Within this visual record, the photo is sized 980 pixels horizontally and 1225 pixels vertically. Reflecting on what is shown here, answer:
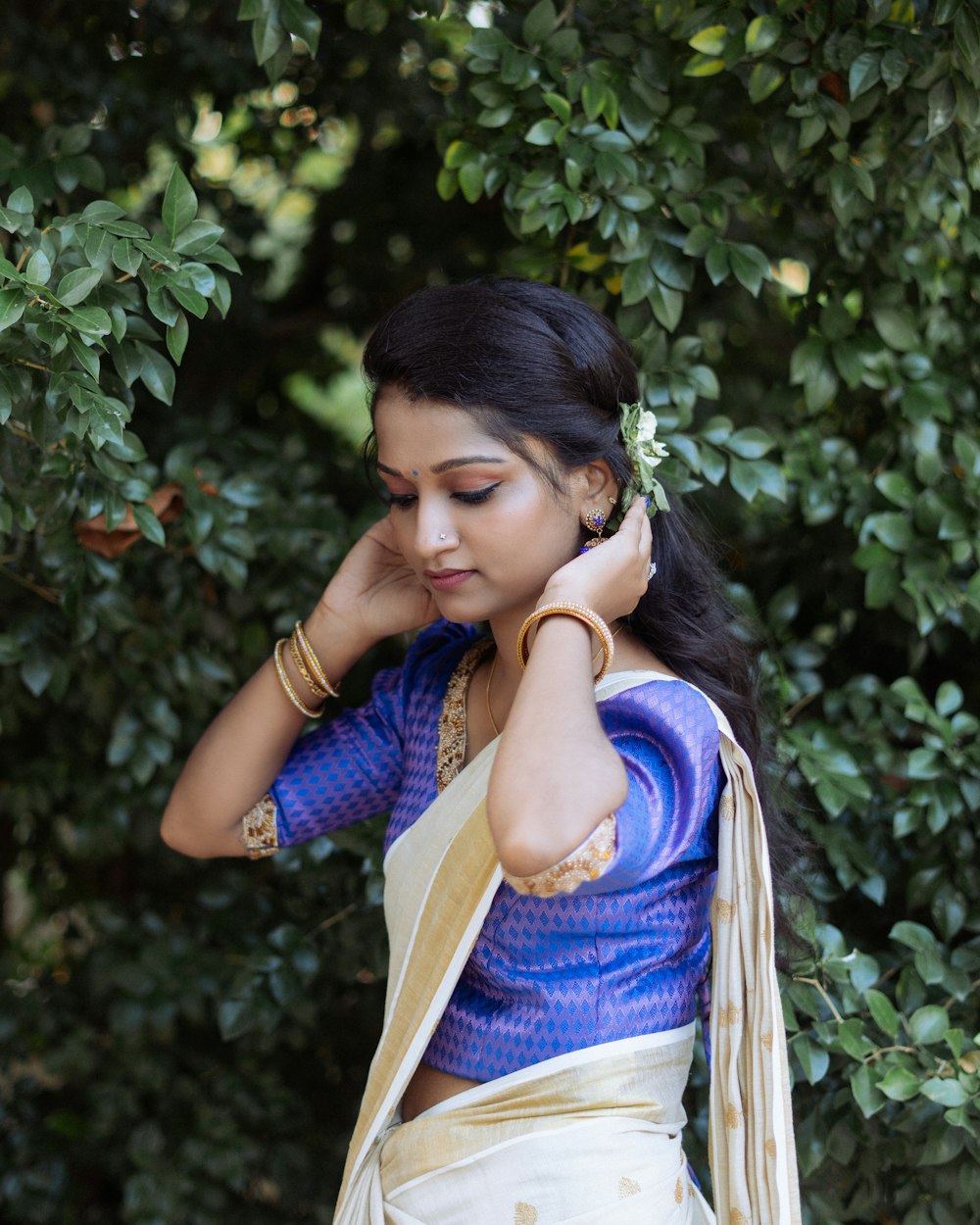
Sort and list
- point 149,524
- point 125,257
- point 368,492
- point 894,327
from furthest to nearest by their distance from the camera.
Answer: point 368,492 < point 894,327 < point 149,524 < point 125,257

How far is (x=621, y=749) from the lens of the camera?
1.42 metres

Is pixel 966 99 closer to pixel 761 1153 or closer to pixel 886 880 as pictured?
pixel 886 880

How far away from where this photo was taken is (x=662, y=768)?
4.63 feet

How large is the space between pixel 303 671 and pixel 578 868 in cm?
62

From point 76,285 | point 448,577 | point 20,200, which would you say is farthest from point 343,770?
point 20,200

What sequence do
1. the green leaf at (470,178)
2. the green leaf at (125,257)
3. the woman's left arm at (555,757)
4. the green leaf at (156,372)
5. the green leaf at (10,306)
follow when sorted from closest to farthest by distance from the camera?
the woman's left arm at (555,757), the green leaf at (10,306), the green leaf at (125,257), the green leaf at (156,372), the green leaf at (470,178)

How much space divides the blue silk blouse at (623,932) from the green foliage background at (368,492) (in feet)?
1.35

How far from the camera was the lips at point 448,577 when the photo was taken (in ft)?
4.88

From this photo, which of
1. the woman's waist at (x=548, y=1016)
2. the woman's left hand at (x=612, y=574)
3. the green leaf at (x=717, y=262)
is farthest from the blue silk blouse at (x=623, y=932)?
the green leaf at (x=717, y=262)

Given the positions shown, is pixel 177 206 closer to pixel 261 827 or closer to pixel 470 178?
pixel 470 178

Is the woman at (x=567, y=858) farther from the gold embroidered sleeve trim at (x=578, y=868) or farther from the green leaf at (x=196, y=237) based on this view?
the green leaf at (x=196, y=237)

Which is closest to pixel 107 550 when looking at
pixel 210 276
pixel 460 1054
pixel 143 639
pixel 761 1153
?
pixel 143 639

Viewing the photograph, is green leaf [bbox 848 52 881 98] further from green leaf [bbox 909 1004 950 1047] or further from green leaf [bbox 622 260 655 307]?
green leaf [bbox 909 1004 950 1047]

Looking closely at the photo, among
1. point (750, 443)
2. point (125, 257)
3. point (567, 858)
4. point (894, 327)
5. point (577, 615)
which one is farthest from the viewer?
point (894, 327)
